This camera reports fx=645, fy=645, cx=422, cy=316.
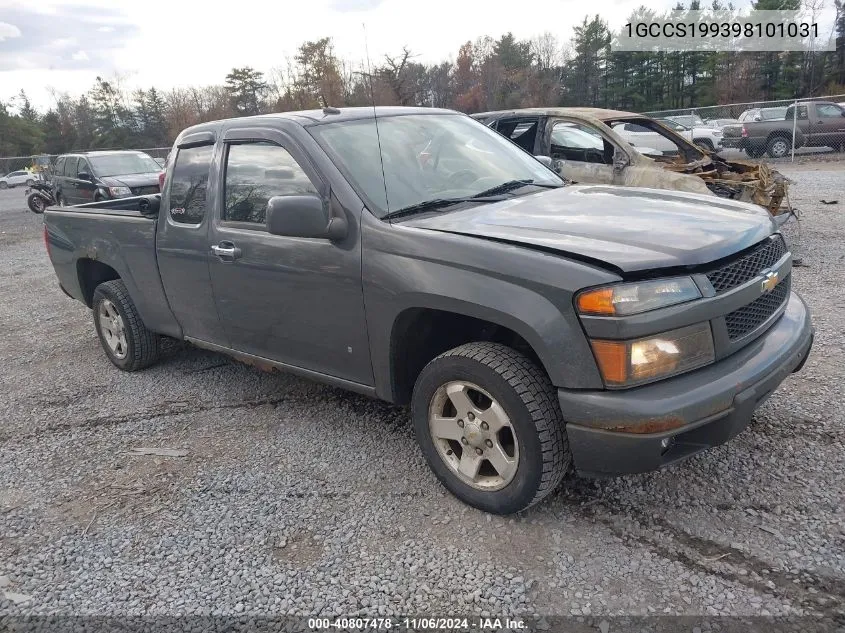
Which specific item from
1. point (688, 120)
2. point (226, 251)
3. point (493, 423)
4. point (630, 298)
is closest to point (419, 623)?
point (493, 423)

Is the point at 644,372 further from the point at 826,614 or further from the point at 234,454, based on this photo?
the point at 234,454

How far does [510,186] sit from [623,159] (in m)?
4.45

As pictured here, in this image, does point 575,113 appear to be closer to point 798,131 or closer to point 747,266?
point 747,266

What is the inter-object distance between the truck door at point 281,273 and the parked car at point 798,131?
18867 millimetres

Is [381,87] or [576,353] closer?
[576,353]

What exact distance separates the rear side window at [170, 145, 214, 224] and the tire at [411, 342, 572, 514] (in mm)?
2016

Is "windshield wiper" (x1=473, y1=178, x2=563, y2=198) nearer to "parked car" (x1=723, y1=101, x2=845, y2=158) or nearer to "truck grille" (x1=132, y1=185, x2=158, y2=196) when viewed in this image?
"truck grille" (x1=132, y1=185, x2=158, y2=196)

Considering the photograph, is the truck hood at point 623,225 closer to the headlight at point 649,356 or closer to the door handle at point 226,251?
the headlight at point 649,356

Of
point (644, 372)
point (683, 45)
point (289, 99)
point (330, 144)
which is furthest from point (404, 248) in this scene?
point (683, 45)

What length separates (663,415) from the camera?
2.39 meters

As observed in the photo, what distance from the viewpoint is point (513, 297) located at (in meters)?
2.59

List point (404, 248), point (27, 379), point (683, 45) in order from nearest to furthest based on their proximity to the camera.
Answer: point (404, 248)
point (27, 379)
point (683, 45)

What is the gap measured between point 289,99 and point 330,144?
1713cm

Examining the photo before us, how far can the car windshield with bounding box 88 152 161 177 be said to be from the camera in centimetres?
1494
